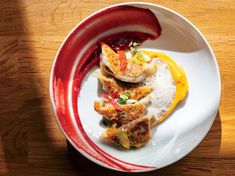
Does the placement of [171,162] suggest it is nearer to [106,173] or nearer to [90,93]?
[106,173]

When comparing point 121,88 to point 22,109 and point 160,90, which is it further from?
point 22,109

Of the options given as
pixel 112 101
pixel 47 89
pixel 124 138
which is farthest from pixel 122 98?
pixel 47 89

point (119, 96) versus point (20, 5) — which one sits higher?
point (20, 5)

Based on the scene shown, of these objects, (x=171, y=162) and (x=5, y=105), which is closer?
(x=171, y=162)

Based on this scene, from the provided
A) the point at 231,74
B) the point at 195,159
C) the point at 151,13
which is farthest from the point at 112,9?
the point at 195,159

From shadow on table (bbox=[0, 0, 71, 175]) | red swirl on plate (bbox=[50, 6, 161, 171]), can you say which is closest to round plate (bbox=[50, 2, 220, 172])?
red swirl on plate (bbox=[50, 6, 161, 171])

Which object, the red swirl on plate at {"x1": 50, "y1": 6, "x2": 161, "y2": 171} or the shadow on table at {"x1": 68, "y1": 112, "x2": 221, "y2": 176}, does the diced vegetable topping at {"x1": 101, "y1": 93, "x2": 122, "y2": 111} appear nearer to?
the red swirl on plate at {"x1": 50, "y1": 6, "x2": 161, "y2": 171}

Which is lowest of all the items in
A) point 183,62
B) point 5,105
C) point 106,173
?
point 106,173

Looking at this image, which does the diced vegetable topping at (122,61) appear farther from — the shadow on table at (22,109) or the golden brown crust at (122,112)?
the shadow on table at (22,109)
